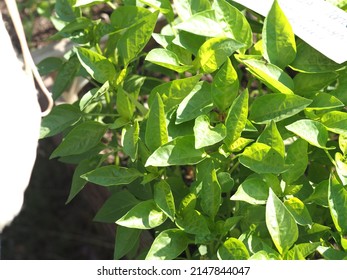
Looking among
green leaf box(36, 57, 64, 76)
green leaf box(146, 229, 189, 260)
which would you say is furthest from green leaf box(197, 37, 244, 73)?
green leaf box(36, 57, 64, 76)

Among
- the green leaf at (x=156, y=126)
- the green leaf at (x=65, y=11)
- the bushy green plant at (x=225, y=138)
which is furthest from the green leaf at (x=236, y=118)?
the green leaf at (x=65, y=11)

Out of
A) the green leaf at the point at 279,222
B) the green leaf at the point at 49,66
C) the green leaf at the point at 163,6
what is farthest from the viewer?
the green leaf at the point at 49,66

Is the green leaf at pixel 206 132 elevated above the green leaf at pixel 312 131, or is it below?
below

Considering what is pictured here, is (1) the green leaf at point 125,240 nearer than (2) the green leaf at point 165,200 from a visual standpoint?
No

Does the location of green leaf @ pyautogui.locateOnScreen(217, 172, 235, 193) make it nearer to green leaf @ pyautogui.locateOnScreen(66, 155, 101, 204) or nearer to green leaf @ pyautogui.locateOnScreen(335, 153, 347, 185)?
green leaf @ pyautogui.locateOnScreen(335, 153, 347, 185)

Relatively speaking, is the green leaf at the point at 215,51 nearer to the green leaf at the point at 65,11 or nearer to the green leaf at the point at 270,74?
the green leaf at the point at 270,74

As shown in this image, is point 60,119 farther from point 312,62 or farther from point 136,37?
point 312,62

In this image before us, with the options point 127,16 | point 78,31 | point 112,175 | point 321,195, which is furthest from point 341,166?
point 78,31
